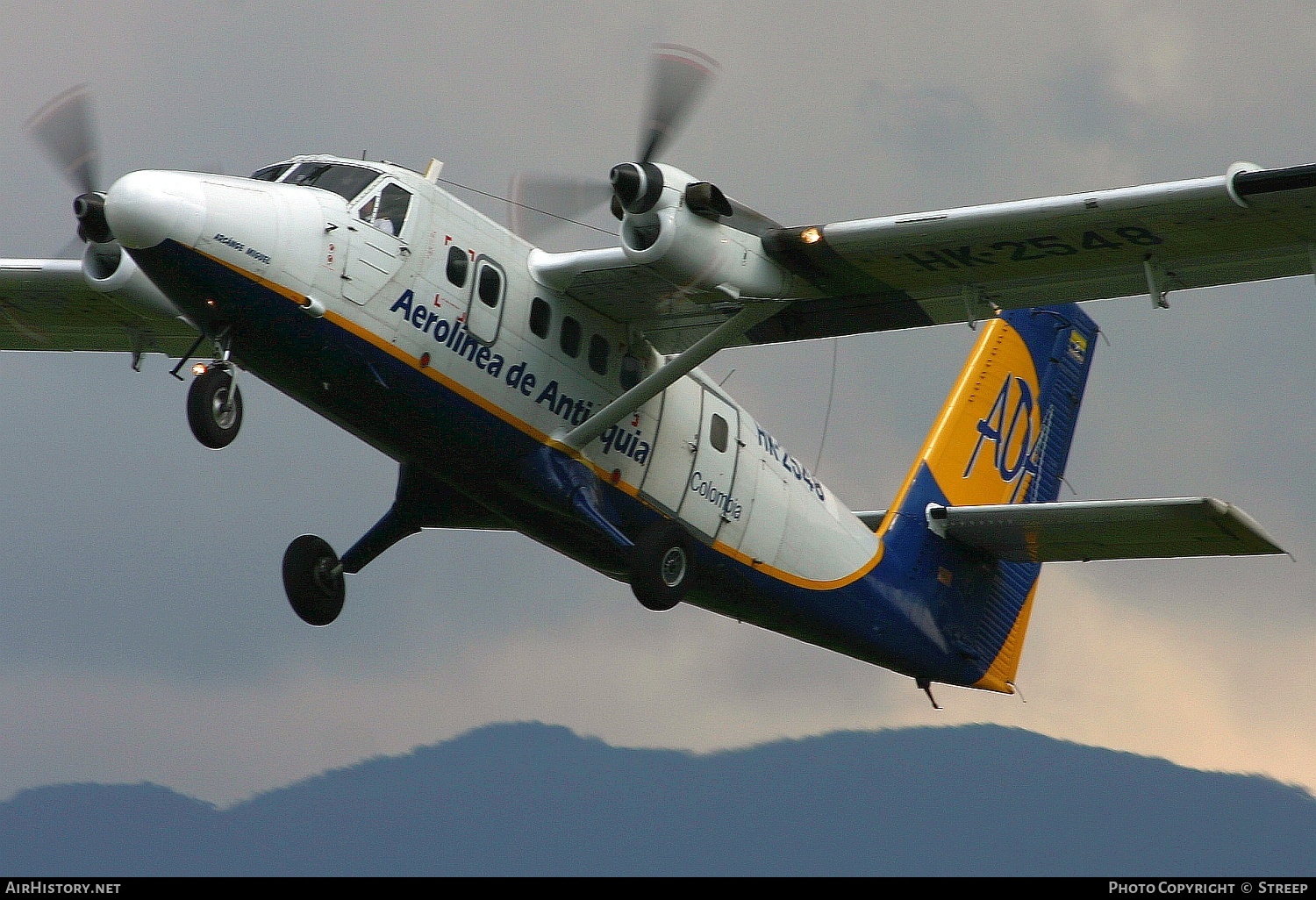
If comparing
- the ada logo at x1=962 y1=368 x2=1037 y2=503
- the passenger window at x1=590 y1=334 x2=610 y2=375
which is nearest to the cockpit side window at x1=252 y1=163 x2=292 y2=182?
the passenger window at x1=590 y1=334 x2=610 y2=375

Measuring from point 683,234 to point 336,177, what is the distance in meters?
2.70

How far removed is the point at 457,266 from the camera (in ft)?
43.0

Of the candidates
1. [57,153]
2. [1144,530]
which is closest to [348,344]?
[57,153]

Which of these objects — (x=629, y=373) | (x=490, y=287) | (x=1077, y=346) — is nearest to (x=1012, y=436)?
(x=1077, y=346)

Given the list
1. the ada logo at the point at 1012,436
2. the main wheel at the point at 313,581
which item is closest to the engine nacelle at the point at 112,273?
the main wheel at the point at 313,581

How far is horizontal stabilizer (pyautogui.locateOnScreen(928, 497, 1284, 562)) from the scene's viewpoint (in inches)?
555

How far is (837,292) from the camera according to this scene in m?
13.9

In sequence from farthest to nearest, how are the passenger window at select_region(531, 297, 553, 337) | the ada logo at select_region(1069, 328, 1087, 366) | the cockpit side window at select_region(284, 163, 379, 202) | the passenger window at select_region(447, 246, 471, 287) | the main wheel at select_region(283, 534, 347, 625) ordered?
the ada logo at select_region(1069, 328, 1087, 366), the main wheel at select_region(283, 534, 347, 625), the passenger window at select_region(531, 297, 553, 337), the passenger window at select_region(447, 246, 471, 287), the cockpit side window at select_region(284, 163, 379, 202)

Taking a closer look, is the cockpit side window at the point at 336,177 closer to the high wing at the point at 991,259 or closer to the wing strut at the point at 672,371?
the high wing at the point at 991,259

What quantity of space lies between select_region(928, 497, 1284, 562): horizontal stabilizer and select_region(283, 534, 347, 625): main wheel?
6.10 m

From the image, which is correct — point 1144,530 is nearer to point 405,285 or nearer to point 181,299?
point 405,285

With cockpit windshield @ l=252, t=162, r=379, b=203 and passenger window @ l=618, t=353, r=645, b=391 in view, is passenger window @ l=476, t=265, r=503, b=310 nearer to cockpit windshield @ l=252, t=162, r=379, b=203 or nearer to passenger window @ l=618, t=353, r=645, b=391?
cockpit windshield @ l=252, t=162, r=379, b=203

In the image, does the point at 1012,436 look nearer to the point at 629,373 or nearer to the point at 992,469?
the point at 992,469

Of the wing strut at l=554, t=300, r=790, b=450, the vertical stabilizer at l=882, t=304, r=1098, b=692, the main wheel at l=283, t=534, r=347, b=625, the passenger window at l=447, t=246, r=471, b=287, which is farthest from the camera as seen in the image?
the vertical stabilizer at l=882, t=304, r=1098, b=692
